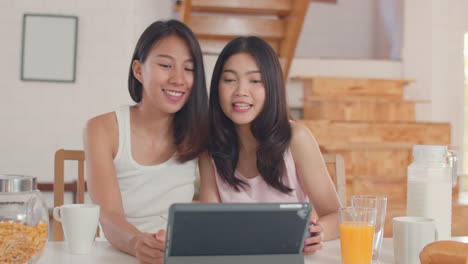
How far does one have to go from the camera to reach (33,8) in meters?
3.30

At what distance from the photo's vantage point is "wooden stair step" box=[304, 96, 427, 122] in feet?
14.1

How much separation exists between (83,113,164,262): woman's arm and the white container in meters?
0.57

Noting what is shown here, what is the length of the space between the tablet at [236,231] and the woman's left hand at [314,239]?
0.22m

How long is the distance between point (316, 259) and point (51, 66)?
2521mm

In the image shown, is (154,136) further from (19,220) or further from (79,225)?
(19,220)

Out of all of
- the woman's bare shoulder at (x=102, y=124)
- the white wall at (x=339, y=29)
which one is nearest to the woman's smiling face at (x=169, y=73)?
the woman's bare shoulder at (x=102, y=124)

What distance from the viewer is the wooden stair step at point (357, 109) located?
14.1 feet

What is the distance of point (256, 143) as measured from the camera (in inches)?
65.1

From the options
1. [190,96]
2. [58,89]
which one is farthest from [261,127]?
[58,89]

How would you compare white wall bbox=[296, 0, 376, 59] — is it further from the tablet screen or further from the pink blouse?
the tablet screen

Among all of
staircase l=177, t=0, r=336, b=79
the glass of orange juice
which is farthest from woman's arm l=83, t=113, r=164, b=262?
staircase l=177, t=0, r=336, b=79

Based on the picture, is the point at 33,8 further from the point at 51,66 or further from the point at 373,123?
the point at 373,123

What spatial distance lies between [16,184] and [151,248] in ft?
0.82

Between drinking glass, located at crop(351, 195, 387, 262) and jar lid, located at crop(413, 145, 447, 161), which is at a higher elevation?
jar lid, located at crop(413, 145, 447, 161)
